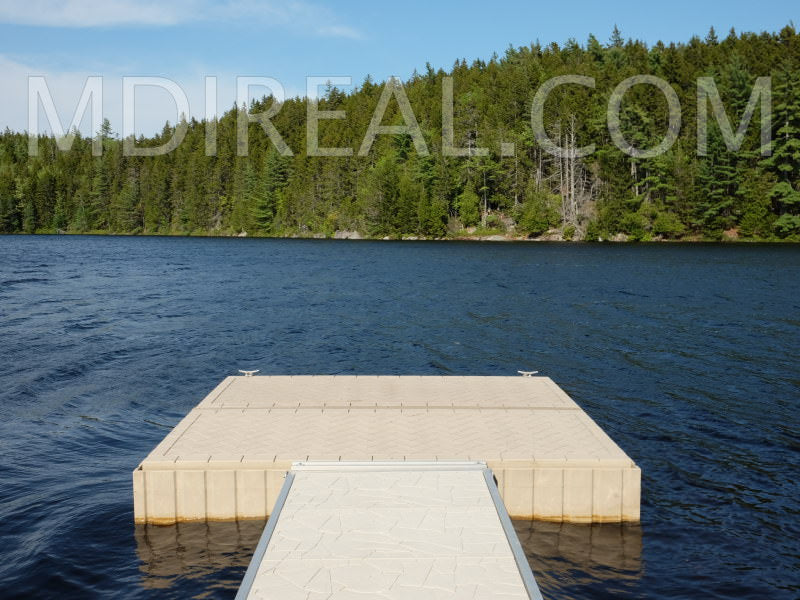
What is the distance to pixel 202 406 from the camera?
1211 centimetres

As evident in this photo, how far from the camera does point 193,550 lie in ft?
28.9

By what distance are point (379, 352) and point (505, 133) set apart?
93584mm

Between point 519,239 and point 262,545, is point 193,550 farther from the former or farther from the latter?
point 519,239

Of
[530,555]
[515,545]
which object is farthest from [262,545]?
[530,555]

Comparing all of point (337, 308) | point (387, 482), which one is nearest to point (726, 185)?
point (337, 308)

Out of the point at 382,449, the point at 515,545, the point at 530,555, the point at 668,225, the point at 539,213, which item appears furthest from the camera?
the point at 539,213

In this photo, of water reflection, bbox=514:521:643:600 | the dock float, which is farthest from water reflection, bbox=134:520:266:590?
water reflection, bbox=514:521:643:600

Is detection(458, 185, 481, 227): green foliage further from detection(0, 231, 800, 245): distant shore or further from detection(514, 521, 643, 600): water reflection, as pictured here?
detection(514, 521, 643, 600): water reflection

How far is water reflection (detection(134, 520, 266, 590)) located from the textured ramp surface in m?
1.02

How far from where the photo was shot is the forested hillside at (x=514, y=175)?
96.8 m

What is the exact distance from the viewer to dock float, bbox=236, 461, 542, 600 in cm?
647

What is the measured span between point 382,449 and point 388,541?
2618 millimetres

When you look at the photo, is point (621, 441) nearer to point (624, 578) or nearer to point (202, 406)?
point (624, 578)

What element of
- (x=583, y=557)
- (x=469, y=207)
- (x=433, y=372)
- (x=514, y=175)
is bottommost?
(x=583, y=557)
